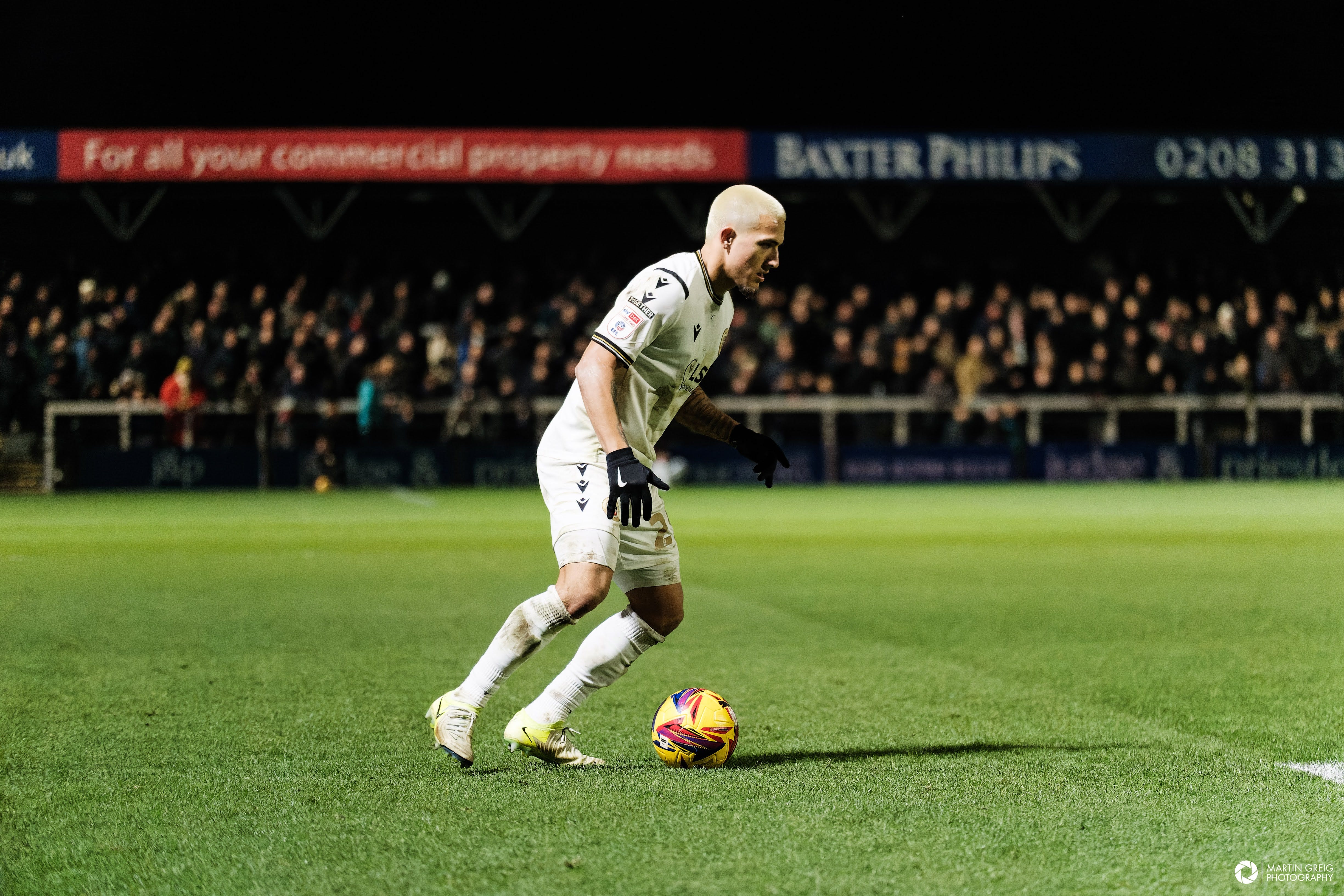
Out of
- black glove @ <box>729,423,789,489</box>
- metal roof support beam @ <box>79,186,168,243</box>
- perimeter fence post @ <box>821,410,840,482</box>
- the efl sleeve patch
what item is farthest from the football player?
metal roof support beam @ <box>79,186,168,243</box>

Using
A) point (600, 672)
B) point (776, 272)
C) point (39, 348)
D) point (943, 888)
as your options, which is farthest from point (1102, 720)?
point (776, 272)

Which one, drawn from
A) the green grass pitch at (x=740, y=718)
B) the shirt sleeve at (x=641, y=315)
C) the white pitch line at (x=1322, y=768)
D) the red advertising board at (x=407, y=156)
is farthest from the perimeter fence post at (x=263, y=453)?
the white pitch line at (x=1322, y=768)

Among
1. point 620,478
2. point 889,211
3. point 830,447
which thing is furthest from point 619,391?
point 889,211

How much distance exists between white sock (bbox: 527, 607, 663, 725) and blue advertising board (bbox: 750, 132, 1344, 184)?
2122cm

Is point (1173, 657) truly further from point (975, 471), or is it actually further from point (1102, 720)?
point (975, 471)

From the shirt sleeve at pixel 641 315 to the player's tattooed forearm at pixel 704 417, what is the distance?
77 cm

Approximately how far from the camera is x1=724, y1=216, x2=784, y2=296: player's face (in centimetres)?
471

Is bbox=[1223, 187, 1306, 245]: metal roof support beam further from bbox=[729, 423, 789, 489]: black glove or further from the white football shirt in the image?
the white football shirt

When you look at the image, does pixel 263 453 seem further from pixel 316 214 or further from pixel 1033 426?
pixel 1033 426

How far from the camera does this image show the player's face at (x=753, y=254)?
4715 mm

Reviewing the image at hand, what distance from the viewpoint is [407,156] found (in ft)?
83.4

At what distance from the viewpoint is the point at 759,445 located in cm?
556

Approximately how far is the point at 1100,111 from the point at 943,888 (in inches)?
1131

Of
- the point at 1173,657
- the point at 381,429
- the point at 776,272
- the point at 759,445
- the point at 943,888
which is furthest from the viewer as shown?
the point at 776,272
